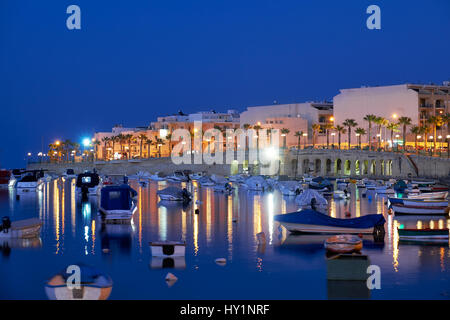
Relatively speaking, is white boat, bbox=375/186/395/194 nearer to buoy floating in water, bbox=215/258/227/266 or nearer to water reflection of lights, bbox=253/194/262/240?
water reflection of lights, bbox=253/194/262/240

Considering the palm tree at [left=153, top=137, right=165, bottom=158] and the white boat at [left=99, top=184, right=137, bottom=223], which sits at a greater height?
Answer: the palm tree at [left=153, top=137, right=165, bottom=158]

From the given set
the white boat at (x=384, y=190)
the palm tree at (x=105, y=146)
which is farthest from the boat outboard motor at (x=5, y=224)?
the palm tree at (x=105, y=146)

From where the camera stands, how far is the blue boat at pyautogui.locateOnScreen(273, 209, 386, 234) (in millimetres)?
34156

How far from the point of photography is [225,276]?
81.3 feet

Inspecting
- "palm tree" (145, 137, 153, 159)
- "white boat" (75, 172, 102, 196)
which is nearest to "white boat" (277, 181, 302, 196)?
"white boat" (75, 172, 102, 196)

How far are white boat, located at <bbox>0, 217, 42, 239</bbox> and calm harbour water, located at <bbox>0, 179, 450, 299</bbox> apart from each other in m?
0.74

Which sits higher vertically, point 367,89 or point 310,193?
point 367,89

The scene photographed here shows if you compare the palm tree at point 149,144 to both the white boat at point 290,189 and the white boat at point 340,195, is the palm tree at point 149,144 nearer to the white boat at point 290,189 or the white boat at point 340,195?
the white boat at point 290,189

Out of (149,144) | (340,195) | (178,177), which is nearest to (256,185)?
(340,195)

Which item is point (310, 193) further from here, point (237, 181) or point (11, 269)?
point (237, 181)

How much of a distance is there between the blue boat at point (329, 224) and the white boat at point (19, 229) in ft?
43.5
